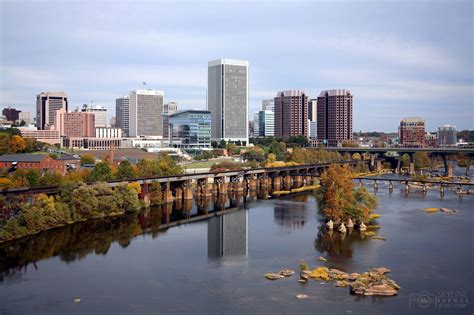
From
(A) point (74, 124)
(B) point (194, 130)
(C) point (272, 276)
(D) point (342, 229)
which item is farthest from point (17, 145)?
(A) point (74, 124)

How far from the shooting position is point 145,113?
144m

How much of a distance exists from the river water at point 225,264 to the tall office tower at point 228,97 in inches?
3270

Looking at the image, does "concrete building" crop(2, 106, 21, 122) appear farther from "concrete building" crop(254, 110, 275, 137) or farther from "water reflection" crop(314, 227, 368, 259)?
"water reflection" crop(314, 227, 368, 259)

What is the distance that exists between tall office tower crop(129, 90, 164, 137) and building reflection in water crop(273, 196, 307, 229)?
325ft

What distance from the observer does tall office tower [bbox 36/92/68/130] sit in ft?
479

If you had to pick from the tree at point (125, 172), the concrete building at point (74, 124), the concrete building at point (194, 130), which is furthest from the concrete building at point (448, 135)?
the tree at point (125, 172)

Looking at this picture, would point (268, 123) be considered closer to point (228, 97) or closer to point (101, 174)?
point (228, 97)

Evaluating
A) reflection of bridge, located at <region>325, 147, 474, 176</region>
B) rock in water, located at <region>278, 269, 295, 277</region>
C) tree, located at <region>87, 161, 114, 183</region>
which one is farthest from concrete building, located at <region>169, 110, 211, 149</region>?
rock in water, located at <region>278, 269, 295, 277</region>

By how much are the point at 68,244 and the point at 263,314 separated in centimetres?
1615

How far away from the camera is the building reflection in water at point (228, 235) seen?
2956cm

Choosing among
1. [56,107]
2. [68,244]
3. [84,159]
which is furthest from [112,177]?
[56,107]

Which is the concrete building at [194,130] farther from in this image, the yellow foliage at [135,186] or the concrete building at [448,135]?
the concrete building at [448,135]

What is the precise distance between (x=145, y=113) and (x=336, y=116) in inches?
2129

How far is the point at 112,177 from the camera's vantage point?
46281mm
